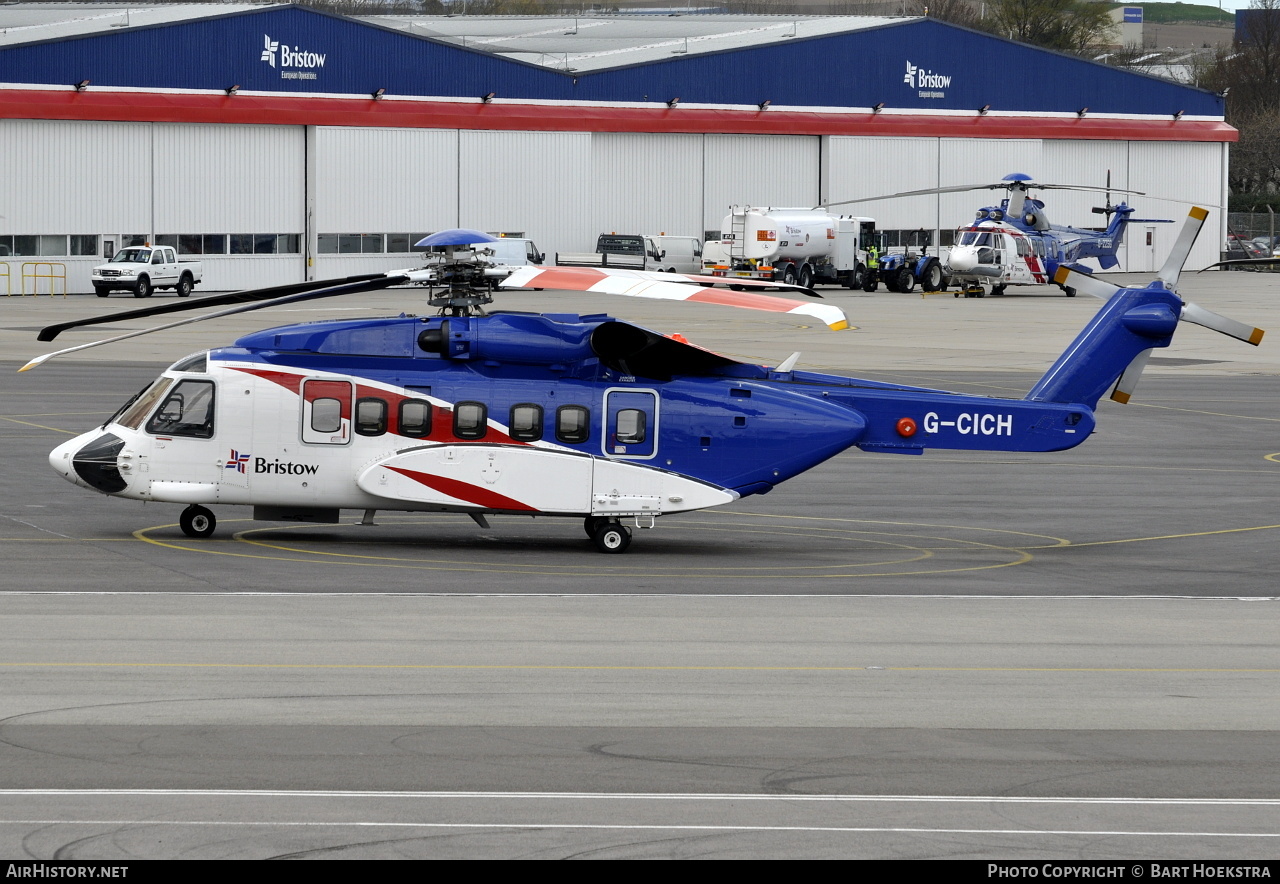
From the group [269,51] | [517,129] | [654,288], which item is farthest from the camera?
[517,129]

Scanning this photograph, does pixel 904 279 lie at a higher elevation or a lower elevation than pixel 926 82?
lower

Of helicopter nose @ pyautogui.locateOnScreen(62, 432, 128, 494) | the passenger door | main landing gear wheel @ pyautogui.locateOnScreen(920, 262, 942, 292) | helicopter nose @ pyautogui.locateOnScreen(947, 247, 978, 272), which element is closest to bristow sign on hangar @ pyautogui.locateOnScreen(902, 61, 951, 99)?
main landing gear wheel @ pyautogui.locateOnScreen(920, 262, 942, 292)

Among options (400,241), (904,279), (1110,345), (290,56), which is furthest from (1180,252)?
(400,241)

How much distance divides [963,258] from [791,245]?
751cm

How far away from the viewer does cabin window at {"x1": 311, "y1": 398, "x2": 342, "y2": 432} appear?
786 inches

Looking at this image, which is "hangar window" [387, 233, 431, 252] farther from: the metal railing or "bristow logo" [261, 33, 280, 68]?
the metal railing

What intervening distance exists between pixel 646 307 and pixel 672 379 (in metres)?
46.4

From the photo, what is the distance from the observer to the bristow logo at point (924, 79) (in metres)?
89.6

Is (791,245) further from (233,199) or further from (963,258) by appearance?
(233,199)

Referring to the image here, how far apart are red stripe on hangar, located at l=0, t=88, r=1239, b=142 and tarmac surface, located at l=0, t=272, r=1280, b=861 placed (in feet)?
145

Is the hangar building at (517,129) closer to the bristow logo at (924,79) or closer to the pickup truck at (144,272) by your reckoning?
the bristow logo at (924,79)

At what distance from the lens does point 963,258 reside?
238 ft

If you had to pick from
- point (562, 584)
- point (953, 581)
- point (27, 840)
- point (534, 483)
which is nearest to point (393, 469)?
point (534, 483)

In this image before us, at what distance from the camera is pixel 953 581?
19047 millimetres
